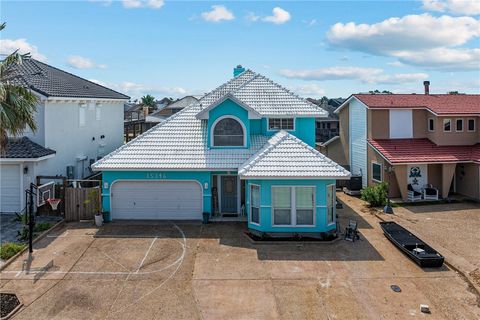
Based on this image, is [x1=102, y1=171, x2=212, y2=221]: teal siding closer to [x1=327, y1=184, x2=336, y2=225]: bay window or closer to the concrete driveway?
the concrete driveway

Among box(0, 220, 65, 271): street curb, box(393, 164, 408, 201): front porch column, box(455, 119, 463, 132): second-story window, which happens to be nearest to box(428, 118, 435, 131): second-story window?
box(455, 119, 463, 132): second-story window

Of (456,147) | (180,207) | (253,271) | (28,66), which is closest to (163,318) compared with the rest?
(253,271)

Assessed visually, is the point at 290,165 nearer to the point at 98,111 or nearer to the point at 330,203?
the point at 330,203

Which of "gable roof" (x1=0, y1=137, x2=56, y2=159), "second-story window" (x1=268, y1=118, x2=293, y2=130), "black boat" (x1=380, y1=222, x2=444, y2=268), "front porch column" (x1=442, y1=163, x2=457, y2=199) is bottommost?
"black boat" (x1=380, y1=222, x2=444, y2=268)

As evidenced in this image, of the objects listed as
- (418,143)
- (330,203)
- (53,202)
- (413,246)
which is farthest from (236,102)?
(418,143)

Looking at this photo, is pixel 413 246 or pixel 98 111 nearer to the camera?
pixel 413 246

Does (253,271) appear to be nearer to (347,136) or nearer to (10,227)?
(10,227)
